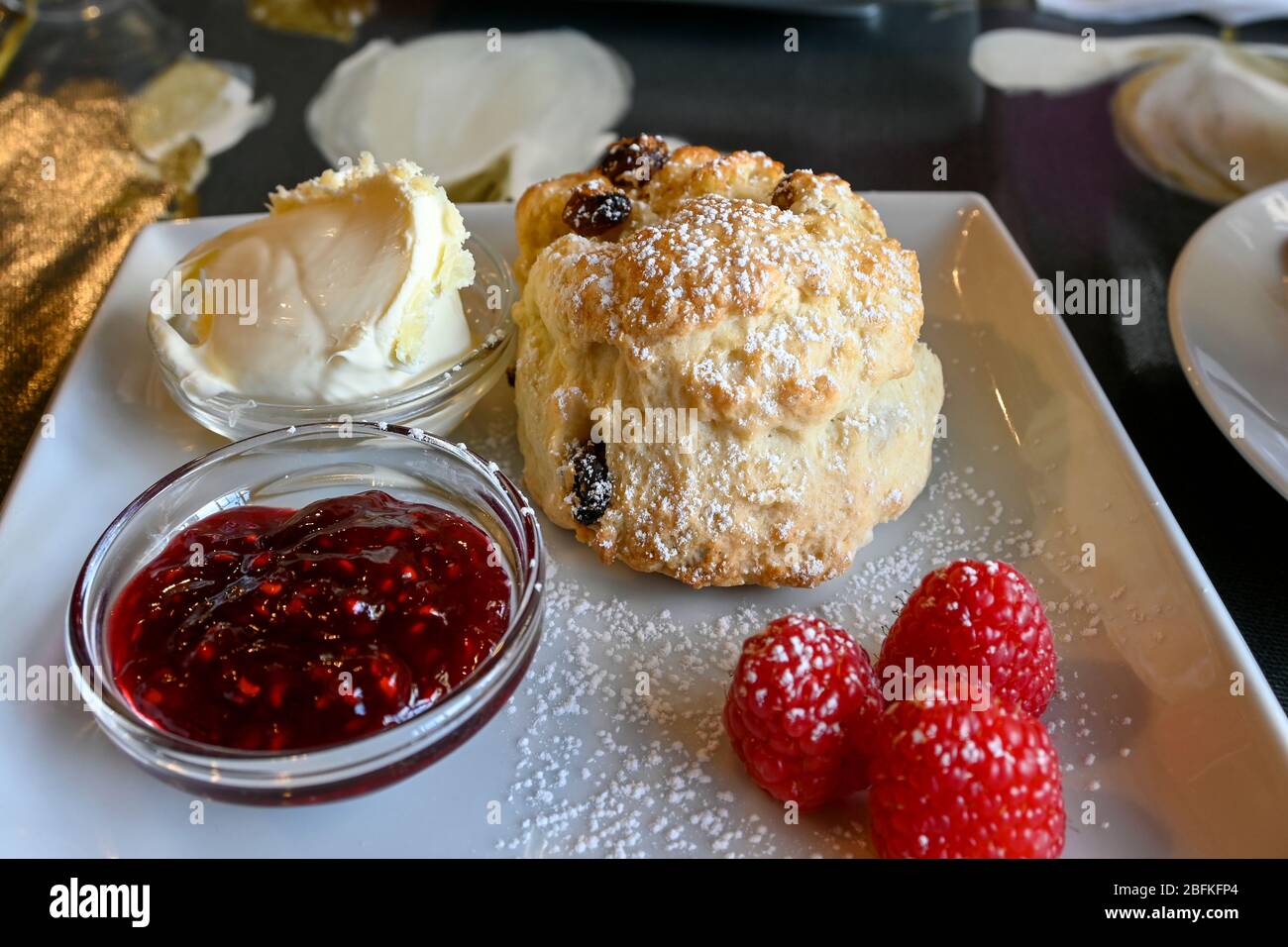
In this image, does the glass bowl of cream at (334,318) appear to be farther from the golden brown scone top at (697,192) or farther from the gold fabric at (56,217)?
the gold fabric at (56,217)

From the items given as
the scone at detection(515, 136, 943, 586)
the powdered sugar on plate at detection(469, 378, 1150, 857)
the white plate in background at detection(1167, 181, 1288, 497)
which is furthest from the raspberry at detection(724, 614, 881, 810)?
the white plate in background at detection(1167, 181, 1288, 497)

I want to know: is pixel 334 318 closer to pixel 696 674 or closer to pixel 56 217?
pixel 696 674

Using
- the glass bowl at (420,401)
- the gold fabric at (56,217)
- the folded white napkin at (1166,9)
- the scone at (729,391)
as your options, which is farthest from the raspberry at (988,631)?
the folded white napkin at (1166,9)

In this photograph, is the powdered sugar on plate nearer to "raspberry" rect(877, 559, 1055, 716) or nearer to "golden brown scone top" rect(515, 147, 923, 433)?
"raspberry" rect(877, 559, 1055, 716)

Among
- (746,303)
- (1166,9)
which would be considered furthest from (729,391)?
(1166,9)

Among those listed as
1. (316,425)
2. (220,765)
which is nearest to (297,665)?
(220,765)
